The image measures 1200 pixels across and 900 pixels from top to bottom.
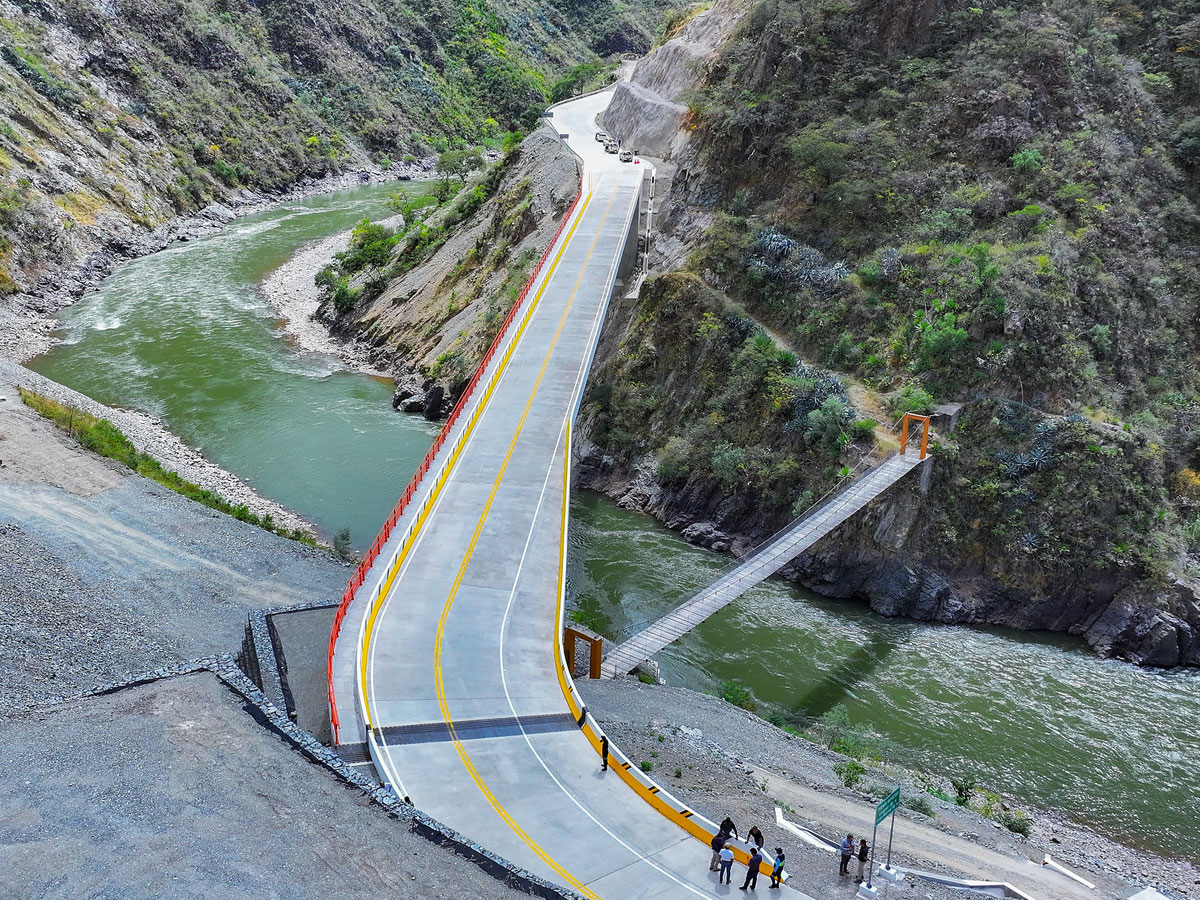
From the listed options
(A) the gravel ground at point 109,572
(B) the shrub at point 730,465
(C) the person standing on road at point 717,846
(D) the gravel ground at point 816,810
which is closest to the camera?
(C) the person standing on road at point 717,846

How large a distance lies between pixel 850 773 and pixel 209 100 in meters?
89.2

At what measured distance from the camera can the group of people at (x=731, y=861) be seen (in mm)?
15436

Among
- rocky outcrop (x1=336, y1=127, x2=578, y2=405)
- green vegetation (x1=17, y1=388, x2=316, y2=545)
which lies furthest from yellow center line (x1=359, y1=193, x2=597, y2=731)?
green vegetation (x1=17, y1=388, x2=316, y2=545)

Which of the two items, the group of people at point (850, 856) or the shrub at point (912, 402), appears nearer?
the group of people at point (850, 856)

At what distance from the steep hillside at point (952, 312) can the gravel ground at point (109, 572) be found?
13888 millimetres

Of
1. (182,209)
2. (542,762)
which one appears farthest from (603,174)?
(182,209)

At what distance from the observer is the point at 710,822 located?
16984mm

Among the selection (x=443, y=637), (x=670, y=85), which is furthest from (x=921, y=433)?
(x=670, y=85)

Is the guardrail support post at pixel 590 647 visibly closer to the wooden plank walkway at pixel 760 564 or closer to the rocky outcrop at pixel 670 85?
the wooden plank walkway at pixel 760 564

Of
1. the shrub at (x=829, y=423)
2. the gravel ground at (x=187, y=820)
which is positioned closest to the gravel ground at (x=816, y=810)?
the gravel ground at (x=187, y=820)

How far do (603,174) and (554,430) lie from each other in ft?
78.1

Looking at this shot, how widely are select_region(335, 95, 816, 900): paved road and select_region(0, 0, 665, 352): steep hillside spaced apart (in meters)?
38.2

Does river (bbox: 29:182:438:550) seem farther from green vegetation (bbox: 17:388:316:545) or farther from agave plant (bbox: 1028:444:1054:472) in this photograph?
agave plant (bbox: 1028:444:1054:472)

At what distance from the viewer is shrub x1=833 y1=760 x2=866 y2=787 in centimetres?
2169
